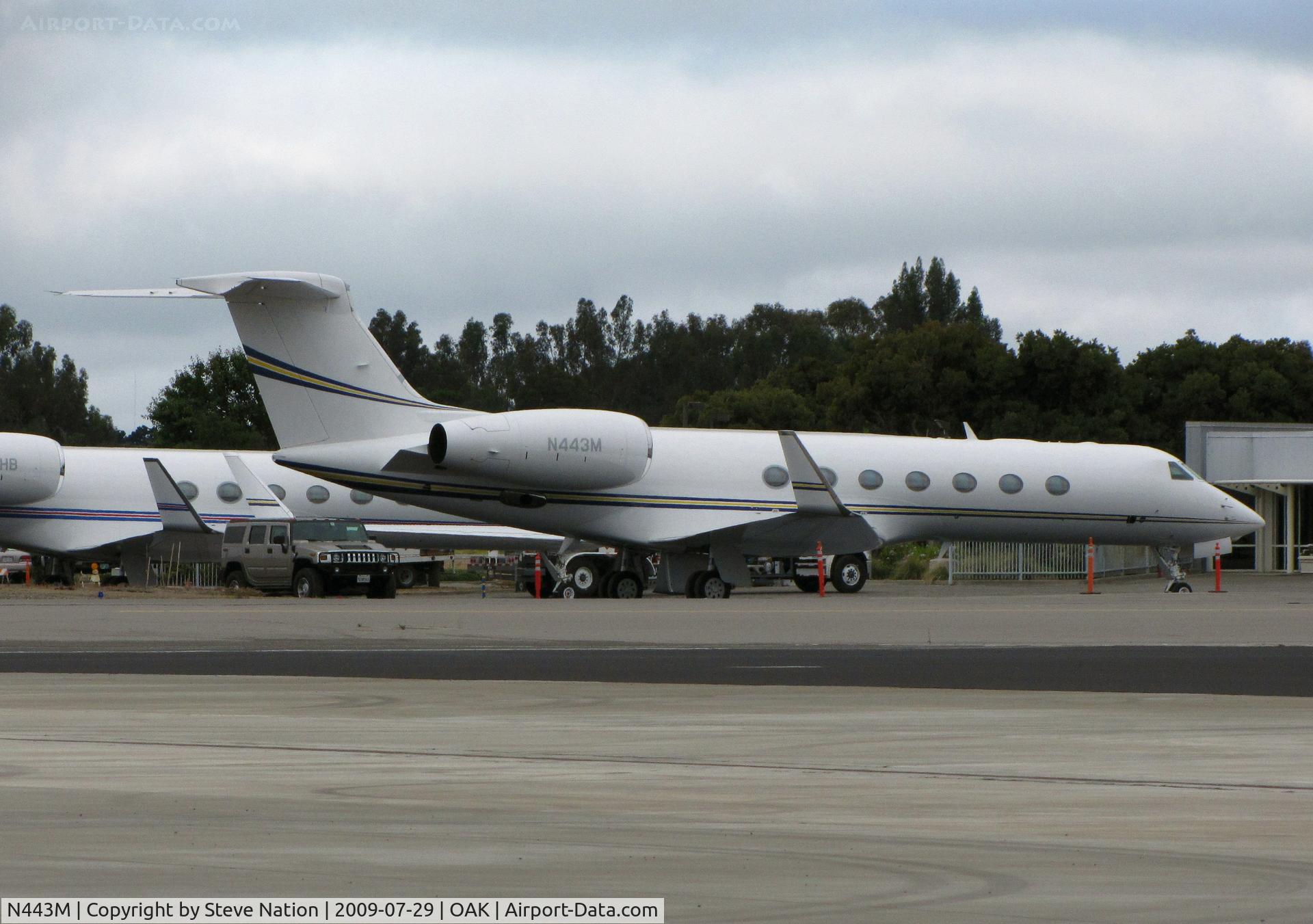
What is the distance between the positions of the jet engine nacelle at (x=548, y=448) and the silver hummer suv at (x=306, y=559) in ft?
14.0

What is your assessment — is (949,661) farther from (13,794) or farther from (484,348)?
(484,348)

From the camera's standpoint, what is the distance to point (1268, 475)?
45844mm

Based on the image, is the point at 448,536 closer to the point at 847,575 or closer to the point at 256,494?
the point at 256,494

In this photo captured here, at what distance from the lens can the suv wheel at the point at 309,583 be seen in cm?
3138

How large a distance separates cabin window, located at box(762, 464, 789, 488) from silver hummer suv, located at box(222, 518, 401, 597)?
7.66 meters

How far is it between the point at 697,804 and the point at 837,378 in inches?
2797

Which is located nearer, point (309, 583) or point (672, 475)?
point (672, 475)

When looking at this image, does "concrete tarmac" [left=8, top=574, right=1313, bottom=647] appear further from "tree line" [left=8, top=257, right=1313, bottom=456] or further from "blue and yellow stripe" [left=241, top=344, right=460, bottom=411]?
"tree line" [left=8, top=257, right=1313, bottom=456]

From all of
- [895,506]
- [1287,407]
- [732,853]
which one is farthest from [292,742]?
[1287,407]

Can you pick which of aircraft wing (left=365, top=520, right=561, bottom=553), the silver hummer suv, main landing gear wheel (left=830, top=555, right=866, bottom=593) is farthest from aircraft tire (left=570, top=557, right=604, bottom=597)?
→ aircraft wing (left=365, top=520, right=561, bottom=553)

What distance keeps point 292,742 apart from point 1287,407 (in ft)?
223

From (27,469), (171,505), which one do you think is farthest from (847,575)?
(27,469)

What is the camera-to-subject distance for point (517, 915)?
390cm

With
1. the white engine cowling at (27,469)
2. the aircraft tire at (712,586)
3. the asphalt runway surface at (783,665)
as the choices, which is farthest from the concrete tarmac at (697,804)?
the white engine cowling at (27,469)
